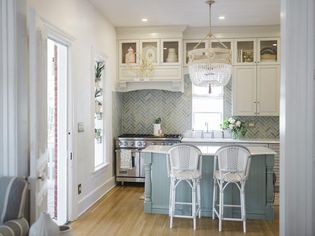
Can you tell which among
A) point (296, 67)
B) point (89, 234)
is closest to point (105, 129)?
point (89, 234)

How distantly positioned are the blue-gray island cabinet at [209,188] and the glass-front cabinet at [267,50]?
250cm

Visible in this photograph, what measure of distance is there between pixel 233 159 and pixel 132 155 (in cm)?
268

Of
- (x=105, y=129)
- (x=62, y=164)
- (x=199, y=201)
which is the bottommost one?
(x=199, y=201)

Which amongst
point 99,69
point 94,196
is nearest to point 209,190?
point 94,196

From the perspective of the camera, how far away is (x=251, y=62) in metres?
6.32

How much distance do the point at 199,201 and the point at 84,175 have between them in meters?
1.68

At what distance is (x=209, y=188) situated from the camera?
175 inches

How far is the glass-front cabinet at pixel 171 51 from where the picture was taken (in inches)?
249

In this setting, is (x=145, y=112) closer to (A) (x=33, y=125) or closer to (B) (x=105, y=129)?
(B) (x=105, y=129)

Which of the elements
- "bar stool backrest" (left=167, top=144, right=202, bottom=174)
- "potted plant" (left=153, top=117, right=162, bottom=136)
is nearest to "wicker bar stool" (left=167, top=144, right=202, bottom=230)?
"bar stool backrest" (left=167, top=144, right=202, bottom=174)

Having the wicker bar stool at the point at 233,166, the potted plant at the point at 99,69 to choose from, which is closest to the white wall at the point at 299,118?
the wicker bar stool at the point at 233,166

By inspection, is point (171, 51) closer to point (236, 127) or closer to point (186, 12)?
point (186, 12)

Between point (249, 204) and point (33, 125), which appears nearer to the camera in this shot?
point (33, 125)

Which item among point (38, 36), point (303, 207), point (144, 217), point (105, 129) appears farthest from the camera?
point (105, 129)
